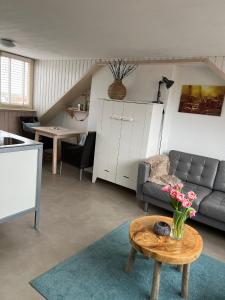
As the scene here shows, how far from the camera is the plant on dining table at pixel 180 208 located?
5.88 ft

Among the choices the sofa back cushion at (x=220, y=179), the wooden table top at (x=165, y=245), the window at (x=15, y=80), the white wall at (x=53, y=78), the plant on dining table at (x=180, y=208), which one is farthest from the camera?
the window at (x=15, y=80)

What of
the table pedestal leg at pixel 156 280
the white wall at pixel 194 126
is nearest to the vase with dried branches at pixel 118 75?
the white wall at pixel 194 126

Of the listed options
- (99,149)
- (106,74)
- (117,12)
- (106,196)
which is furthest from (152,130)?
(117,12)

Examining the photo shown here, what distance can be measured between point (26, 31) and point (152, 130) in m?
2.21

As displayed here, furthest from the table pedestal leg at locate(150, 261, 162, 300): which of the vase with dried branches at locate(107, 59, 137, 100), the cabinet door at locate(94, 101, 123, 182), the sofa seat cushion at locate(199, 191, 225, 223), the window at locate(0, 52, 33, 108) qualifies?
the window at locate(0, 52, 33, 108)

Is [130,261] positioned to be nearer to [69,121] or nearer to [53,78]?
[69,121]

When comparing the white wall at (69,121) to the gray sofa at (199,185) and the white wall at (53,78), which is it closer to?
the white wall at (53,78)

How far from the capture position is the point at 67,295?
177 centimetres

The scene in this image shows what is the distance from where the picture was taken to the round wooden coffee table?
1689mm

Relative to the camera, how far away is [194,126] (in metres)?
3.75

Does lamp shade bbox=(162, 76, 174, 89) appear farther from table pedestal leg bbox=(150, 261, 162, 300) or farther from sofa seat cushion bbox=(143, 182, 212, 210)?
table pedestal leg bbox=(150, 261, 162, 300)

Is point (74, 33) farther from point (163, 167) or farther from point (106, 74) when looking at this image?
point (163, 167)

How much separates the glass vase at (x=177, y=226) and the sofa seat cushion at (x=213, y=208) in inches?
38.7

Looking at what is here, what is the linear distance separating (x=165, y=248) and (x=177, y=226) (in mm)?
219
